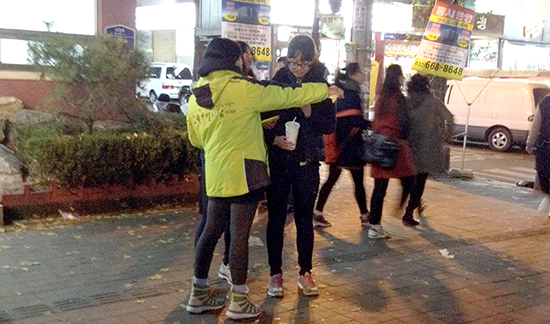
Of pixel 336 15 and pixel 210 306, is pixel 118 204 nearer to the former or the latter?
pixel 210 306

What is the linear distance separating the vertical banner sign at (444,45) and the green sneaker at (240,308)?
301 inches

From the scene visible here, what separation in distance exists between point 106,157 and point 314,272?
10.4ft

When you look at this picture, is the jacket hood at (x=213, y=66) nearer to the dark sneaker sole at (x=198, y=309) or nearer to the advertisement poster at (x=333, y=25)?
the dark sneaker sole at (x=198, y=309)

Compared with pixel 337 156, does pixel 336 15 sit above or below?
above

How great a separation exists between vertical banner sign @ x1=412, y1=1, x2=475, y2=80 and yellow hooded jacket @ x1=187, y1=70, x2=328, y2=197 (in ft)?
24.2

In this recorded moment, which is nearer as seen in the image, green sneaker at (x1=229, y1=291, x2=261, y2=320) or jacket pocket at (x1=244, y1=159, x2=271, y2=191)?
jacket pocket at (x1=244, y1=159, x2=271, y2=191)

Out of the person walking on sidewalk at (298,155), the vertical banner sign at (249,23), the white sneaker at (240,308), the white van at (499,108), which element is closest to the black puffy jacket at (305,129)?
the person walking on sidewalk at (298,155)

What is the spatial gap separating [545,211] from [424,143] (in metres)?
2.51

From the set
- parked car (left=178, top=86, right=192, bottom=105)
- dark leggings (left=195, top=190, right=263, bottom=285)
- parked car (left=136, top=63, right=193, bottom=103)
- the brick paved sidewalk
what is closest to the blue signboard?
the brick paved sidewalk

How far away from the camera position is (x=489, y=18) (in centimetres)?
3022

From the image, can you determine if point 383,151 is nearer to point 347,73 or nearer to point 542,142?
point 347,73

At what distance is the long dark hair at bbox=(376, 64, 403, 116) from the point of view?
22.7 ft

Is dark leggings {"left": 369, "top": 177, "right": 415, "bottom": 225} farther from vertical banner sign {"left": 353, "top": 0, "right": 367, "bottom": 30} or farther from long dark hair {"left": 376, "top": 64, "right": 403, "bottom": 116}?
vertical banner sign {"left": 353, "top": 0, "right": 367, "bottom": 30}

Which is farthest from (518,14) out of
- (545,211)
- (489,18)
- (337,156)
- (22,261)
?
(22,261)
